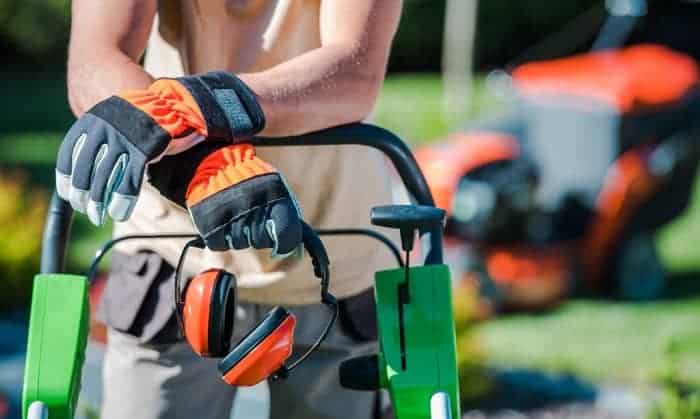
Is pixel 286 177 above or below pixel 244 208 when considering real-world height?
above

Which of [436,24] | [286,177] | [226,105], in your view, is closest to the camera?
[226,105]

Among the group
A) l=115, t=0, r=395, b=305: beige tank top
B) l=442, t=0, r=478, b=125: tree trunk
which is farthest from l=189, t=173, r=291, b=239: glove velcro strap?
l=442, t=0, r=478, b=125: tree trunk

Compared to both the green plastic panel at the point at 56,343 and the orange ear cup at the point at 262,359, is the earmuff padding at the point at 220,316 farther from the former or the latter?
the green plastic panel at the point at 56,343

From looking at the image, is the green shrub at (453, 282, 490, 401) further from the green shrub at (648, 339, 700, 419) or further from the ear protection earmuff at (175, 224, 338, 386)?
the ear protection earmuff at (175, 224, 338, 386)

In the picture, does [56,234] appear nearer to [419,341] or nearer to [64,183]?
[64,183]

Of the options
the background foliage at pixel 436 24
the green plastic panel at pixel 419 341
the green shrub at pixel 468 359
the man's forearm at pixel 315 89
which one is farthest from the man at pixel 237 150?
the background foliage at pixel 436 24

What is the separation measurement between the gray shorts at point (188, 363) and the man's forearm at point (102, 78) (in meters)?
0.43

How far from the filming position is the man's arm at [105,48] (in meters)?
1.96

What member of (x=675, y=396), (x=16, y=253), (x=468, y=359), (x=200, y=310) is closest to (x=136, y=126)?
(x=200, y=310)

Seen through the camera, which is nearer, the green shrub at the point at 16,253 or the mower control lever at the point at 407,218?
the mower control lever at the point at 407,218

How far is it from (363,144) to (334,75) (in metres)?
0.13

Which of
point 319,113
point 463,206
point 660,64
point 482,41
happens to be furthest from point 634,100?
point 482,41

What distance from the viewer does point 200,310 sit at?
1797 mm

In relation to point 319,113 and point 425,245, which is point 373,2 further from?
point 425,245
